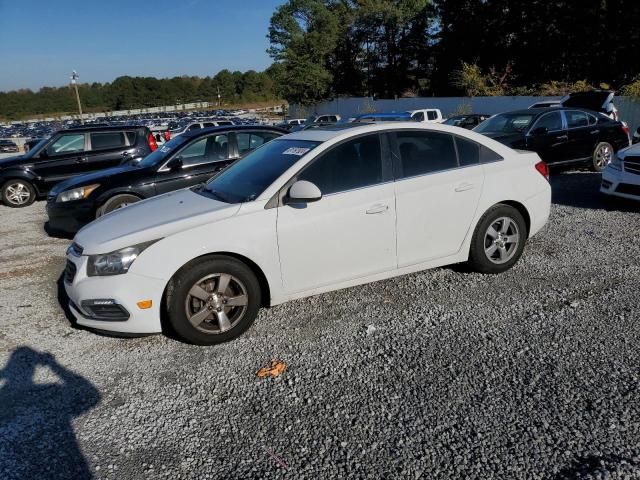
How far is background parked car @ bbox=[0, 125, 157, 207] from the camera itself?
34.3 ft

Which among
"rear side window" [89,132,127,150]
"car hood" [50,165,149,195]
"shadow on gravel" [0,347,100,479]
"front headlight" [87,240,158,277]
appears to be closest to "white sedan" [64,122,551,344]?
"front headlight" [87,240,158,277]

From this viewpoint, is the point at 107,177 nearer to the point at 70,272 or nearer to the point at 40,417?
the point at 70,272

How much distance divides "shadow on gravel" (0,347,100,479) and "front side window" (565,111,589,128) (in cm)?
984

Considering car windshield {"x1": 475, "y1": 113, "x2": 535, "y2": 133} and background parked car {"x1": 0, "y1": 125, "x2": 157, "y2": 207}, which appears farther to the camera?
background parked car {"x1": 0, "y1": 125, "x2": 157, "y2": 207}

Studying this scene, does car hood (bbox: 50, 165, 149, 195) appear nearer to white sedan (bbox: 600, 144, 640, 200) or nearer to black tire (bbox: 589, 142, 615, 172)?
white sedan (bbox: 600, 144, 640, 200)

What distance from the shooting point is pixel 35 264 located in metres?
6.13

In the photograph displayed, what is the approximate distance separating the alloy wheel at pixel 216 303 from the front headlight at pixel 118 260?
Result: 470 mm

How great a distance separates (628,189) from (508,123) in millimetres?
3270

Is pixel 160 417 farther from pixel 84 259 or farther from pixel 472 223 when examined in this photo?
pixel 472 223

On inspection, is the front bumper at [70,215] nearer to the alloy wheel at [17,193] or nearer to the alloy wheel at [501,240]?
the alloy wheel at [17,193]

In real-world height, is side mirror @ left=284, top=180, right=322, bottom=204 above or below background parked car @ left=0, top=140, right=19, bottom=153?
above

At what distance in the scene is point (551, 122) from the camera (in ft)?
31.2

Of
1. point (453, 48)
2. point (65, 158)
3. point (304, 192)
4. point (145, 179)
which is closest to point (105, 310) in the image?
point (304, 192)

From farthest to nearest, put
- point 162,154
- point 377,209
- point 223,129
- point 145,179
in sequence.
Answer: point 223,129, point 162,154, point 145,179, point 377,209
